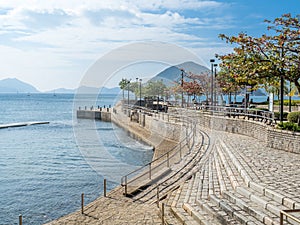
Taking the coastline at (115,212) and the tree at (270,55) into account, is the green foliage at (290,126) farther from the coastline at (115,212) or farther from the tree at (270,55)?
the coastline at (115,212)

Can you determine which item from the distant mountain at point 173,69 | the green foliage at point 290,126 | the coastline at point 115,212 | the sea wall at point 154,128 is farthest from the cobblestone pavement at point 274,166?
the sea wall at point 154,128

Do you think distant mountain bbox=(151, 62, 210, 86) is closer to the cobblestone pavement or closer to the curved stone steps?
the curved stone steps

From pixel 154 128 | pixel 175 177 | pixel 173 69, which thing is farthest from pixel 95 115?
pixel 175 177

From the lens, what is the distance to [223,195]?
319 inches

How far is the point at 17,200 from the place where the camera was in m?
16.3

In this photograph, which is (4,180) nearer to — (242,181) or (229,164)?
(229,164)

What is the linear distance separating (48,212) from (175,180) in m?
5.78

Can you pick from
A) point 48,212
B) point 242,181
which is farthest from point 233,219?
point 48,212

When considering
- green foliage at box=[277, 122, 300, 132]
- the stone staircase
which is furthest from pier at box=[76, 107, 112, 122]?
the stone staircase

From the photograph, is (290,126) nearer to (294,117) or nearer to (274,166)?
(294,117)

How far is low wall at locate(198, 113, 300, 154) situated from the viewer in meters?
13.0

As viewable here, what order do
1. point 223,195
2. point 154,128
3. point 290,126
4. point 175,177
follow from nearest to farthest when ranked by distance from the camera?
point 223,195
point 175,177
point 290,126
point 154,128

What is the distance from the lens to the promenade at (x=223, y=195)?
682 cm

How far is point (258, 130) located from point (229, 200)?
1007 cm
